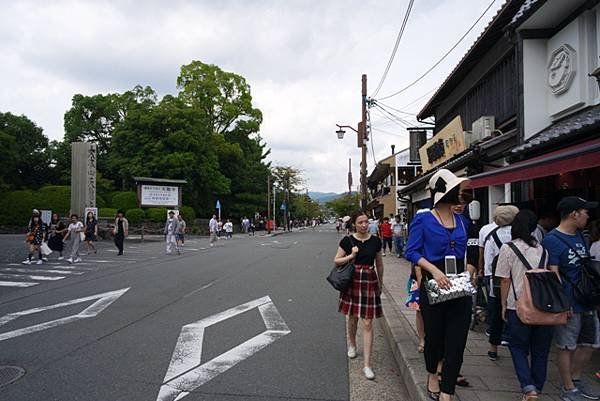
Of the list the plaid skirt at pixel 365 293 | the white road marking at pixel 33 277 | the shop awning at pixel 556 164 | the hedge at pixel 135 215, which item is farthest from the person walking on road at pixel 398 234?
the hedge at pixel 135 215

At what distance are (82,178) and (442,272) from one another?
26008 millimetres

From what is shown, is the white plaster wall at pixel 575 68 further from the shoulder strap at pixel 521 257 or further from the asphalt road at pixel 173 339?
the asphalt road at pixel 173 339

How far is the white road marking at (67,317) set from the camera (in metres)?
6.46

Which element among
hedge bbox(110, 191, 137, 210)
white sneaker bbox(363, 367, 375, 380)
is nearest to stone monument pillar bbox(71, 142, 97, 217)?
hedge bbox(110, 191, 137, 210)

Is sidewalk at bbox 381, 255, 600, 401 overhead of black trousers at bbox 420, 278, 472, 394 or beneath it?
beneath

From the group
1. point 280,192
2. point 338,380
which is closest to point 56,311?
point 338,380

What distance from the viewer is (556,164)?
4.79 m

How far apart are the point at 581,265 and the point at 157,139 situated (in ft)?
128

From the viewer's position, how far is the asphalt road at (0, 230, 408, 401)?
14.4 ft

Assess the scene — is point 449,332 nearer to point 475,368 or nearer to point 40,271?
point 475,368

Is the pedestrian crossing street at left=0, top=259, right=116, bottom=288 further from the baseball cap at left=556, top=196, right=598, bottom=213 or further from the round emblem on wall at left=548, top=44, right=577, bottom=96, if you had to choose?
the round emblem on wall at left=548, top=44, right=577, bottom=96

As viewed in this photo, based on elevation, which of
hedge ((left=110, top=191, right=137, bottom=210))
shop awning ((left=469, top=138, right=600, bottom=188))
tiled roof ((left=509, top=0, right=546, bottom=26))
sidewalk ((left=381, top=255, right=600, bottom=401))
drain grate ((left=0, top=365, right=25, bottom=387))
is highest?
tiled roof ((left=509, top=0, right=546, bottom=26))

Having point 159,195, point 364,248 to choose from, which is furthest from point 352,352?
point 159,195

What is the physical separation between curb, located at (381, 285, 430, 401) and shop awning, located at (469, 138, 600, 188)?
8.01 feet
